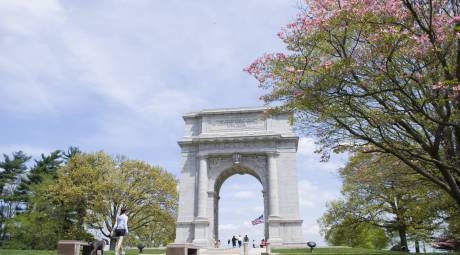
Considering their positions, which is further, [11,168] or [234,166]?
[11,168]

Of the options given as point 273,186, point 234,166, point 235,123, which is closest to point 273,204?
point 273,186

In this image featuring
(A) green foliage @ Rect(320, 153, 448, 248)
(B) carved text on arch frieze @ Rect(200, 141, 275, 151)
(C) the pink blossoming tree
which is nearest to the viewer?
(C) the pink blossoming tree

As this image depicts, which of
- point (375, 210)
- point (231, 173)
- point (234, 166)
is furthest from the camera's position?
point (231, 173)

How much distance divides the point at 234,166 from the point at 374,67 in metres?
25.6

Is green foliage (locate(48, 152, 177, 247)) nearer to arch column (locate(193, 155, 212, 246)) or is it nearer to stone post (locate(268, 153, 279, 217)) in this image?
arch column (locate(193, 155, 212, 246))

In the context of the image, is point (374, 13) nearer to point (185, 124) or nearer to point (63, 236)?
point (185, 124)

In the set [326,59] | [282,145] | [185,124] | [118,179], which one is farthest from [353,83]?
[118,179]

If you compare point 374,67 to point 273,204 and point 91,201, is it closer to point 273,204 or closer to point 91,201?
point 273,204

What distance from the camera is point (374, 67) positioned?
12.2 meters

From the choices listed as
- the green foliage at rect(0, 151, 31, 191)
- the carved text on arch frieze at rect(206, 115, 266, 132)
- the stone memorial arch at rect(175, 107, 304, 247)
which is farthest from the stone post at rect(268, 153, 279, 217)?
the green foliage at rect(0, 151, 31, 191)

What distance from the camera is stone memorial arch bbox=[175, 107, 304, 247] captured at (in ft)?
113

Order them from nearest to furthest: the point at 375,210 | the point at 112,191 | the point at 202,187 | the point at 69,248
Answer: the point at 69,248, the point at 375,210, the point at 202,187, the point at 112,191

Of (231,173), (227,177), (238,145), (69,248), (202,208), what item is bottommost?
(69,248)

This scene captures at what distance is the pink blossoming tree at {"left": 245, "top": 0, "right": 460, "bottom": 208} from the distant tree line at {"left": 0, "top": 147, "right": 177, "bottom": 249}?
3096 centimetres
